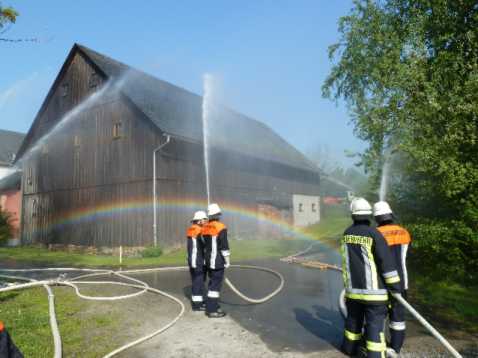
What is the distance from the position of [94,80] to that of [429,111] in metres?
18.5

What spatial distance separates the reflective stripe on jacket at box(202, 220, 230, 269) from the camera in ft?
22.9

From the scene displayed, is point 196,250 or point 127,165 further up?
point 127,165

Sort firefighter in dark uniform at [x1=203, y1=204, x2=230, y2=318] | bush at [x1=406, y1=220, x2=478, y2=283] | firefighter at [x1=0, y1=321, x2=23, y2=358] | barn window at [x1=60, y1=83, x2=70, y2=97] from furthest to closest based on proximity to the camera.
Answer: barn window at [x1=60, y1=83, x2=70, y2=97] < bush at [x1=406, y1=220, x2=478, y2=283] < firefighter in dark uniform at [x1=203, y1=204, x2=230, y2=318] < firefighter at [x1=0, y1=321, x2=23, y2=358]

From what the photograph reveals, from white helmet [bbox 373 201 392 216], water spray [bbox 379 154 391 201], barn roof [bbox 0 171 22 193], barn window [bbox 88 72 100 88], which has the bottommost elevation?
white helmet [bbox 373 201 392 216]

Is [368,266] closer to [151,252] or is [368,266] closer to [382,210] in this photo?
[382,210]

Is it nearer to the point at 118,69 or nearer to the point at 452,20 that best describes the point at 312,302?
the point at 452,20

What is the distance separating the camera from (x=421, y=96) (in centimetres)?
1059

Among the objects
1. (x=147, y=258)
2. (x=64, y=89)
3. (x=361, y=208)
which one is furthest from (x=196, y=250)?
(x=64, y=89)

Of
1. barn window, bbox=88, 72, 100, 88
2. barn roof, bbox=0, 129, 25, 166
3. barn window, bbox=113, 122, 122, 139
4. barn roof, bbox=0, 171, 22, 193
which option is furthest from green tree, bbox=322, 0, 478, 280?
barn roof, bbox=0, 129, 25, 166

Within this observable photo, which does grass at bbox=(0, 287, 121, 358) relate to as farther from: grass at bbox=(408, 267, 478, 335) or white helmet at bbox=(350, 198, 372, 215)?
grass at bbox=(408, 267, 478, 335)

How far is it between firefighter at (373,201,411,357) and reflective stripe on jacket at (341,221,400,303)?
0.64m

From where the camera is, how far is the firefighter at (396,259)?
5.00 m

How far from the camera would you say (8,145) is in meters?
39.8

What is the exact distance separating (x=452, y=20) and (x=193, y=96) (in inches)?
768
